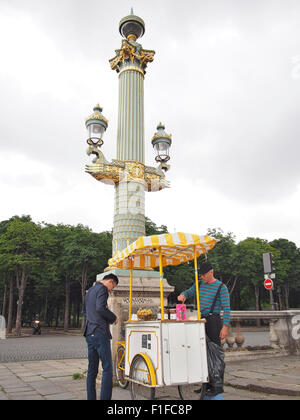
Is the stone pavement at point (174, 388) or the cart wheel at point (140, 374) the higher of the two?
the cart wheel at point (140, 374)

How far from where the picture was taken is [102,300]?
484 cm

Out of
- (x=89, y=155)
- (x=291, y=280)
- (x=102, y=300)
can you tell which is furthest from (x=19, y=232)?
(x=291, y=280)

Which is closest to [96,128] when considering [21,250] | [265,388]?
[265,388]

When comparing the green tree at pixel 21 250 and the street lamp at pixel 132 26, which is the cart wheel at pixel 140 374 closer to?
the street lamp at pixel 132 26

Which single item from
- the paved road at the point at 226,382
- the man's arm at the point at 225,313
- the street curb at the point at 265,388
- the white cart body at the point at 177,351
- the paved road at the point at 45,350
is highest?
the man's arm at the point at 225,313

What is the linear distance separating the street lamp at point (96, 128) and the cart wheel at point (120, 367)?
5.07 meters

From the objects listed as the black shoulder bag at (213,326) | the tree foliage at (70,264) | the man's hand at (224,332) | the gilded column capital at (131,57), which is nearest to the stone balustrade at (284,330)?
the black shoulder bag at (213,326)

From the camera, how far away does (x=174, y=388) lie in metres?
6.00

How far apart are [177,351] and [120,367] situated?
2.03 m

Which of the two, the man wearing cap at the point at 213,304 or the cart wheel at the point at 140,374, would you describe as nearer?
the cart wheel at the point at 140,374

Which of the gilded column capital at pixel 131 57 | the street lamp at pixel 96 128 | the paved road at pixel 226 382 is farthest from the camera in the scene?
the gilded column capital at pixel 131 57

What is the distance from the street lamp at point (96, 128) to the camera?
8.57m

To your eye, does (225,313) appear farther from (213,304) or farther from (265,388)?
(265,388)

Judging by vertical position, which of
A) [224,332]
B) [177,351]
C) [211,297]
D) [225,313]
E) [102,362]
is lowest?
[102,362]
